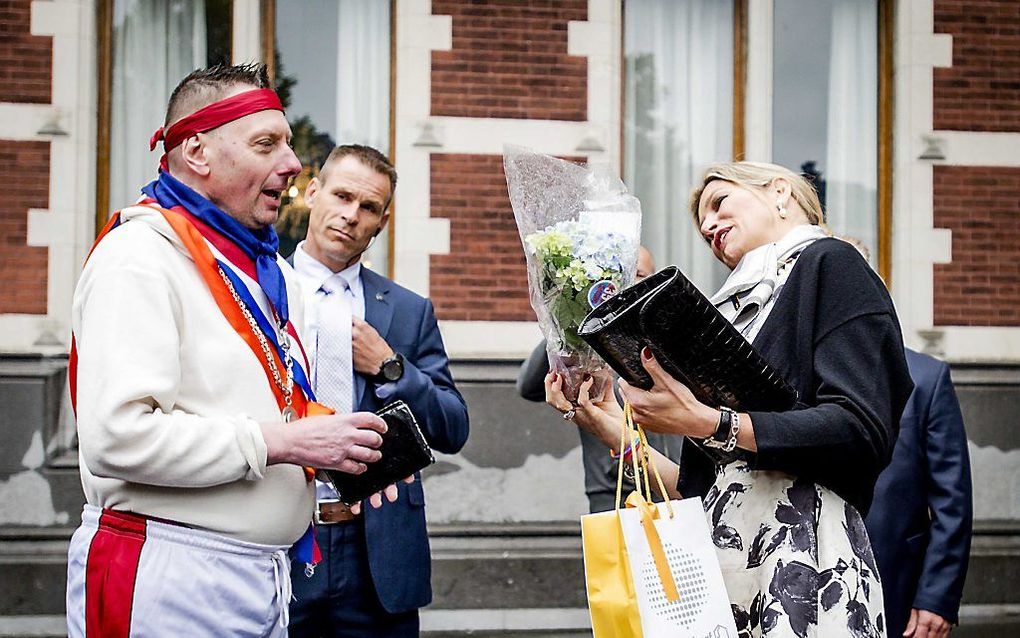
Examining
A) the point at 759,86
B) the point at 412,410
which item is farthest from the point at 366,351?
the point at 759,86

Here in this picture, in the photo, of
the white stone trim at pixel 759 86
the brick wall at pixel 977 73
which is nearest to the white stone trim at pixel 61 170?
the white stone trim at pixel 759 86

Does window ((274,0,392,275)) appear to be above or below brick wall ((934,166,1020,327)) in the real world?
above

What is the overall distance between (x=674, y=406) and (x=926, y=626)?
8.13 ft

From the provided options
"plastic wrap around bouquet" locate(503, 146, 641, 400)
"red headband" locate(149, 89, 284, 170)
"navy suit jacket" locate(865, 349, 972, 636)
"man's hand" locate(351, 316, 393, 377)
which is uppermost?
"red headband" locate(149, 89, 284, 170)

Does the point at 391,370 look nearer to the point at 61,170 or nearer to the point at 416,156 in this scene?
the point at 416,156

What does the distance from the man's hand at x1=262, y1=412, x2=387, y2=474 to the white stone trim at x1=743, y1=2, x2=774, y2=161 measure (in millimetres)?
5633

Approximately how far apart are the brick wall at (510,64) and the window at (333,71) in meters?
0.54

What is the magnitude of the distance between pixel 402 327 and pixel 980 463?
472 centimetres

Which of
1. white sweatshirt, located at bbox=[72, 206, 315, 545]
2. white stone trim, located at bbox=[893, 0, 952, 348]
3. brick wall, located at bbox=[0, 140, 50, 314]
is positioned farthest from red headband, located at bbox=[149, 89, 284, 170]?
white stone trim, located at bbox=[893, 0, 952, 348]

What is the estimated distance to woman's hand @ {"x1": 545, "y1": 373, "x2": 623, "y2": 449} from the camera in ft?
10.0

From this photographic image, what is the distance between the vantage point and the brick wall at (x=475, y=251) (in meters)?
7.25

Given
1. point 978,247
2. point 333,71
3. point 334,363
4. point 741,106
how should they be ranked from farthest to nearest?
point 741,106 < point 333,71 < point 978,247 < point 334,363

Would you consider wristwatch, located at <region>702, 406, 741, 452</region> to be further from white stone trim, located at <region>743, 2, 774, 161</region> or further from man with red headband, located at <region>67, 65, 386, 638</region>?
white stone trim, located at <region>743, 2, 774, 161</region>

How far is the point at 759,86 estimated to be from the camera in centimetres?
781
